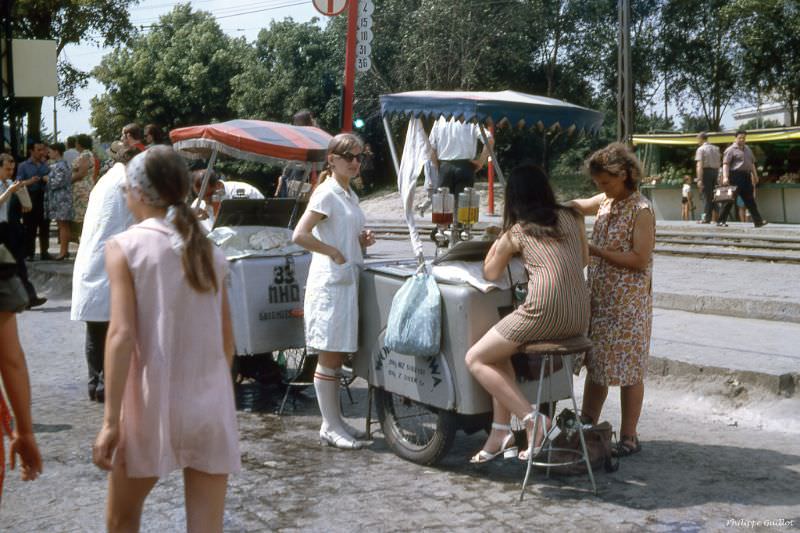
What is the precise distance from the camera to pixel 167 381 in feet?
9.90

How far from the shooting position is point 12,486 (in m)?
5.24

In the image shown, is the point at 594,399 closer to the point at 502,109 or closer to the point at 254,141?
the point at 502,109

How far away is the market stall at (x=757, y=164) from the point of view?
1031 inches

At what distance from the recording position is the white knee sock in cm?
595

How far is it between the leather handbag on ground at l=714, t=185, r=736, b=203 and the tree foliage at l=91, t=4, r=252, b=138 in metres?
29.4

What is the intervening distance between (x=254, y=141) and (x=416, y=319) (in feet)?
9.51

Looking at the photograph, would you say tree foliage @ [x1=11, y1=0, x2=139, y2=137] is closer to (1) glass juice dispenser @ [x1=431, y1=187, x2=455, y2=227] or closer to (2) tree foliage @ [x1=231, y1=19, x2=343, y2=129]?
(2) tree foliage @ [x1=231, y1=19, x2=343, y2=129]

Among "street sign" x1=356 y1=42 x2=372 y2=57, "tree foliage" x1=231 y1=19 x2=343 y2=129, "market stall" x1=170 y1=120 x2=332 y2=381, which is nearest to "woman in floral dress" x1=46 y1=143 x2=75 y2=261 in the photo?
"street sign" x1=356 y1=42 x2=372 y2=57

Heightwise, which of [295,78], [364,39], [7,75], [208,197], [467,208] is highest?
[295,78]

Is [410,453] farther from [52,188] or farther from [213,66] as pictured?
[213,66]

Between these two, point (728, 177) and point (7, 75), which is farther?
point (728, 177)

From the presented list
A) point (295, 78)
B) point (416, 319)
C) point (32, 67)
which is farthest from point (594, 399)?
point (295, 78)

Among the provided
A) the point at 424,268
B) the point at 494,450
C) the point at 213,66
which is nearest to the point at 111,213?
the point at 424,268

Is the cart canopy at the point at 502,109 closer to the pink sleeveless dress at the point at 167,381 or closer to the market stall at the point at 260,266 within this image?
the market stall at the point at 260,266
